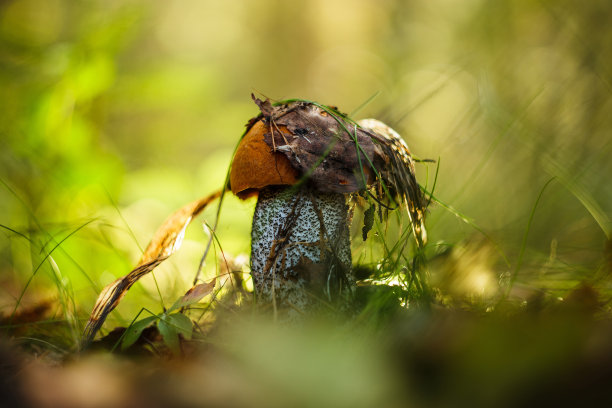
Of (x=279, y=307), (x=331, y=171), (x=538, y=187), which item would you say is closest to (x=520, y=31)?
(x=538, y=187)

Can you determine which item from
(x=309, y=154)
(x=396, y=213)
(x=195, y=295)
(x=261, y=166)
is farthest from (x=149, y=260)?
(x=396, y=213)

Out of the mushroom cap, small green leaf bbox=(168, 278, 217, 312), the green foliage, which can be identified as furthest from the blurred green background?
small green leaf bbox=(168, 278, 217, 312)

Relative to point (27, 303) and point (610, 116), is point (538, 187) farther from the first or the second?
point (27, 303)

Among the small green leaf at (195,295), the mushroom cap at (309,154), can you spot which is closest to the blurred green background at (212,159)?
the mushroom cap at (309,154)

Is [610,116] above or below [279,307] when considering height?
above

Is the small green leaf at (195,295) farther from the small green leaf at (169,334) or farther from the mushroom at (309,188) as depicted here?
the mushroom at (309,188)

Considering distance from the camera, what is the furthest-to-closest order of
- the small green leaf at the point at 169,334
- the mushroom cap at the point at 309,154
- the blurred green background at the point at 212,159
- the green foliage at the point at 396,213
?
the blurred green background at the point at 212,159, the mushroom cap at the point at 309,154, the small green leaf at the point at 169,334, the green foliage at the point at 396,213
